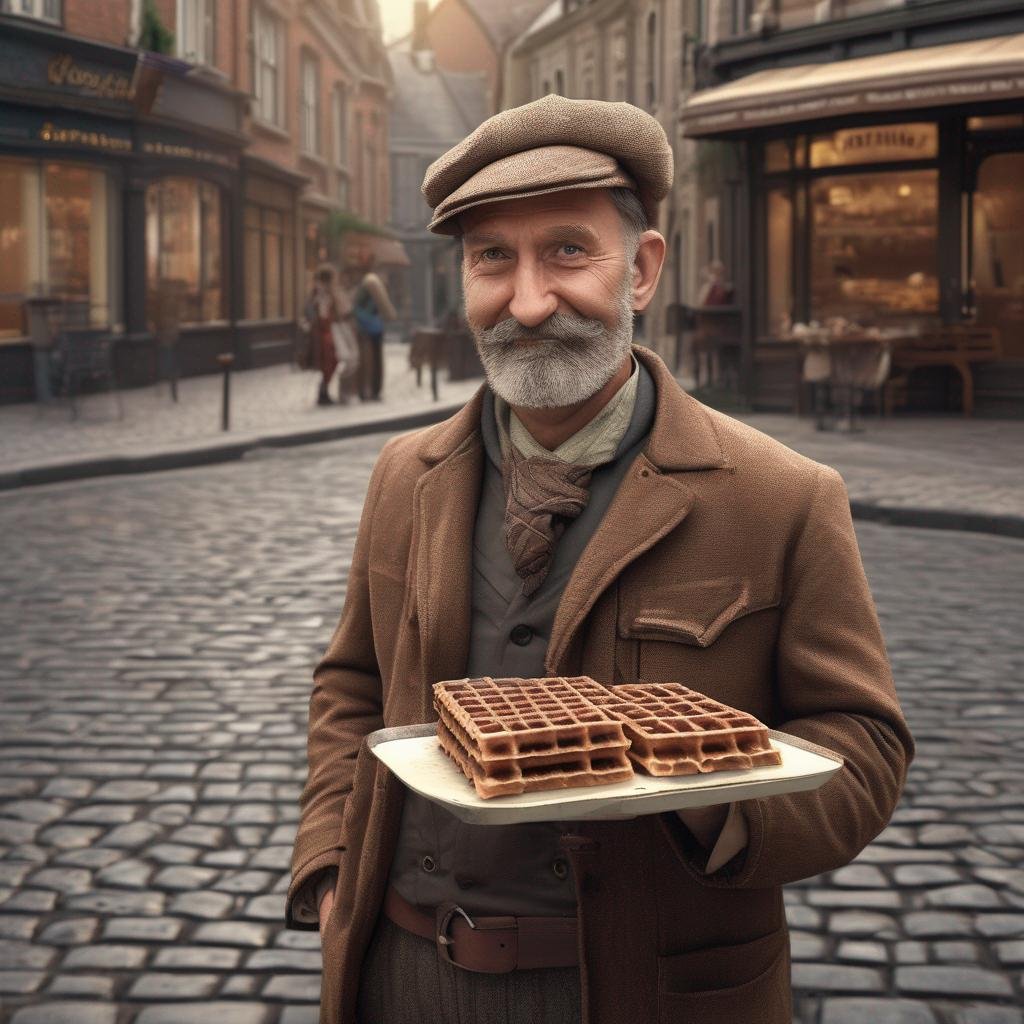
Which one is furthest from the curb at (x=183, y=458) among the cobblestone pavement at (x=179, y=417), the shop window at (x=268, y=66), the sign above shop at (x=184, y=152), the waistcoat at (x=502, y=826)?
the shop window at (x=268, y=66)

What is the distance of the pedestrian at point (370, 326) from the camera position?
2288 cm

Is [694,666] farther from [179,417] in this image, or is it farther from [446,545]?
[179,417]

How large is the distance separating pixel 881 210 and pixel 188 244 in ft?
44.3

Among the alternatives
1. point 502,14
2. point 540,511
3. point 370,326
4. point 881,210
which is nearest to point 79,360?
point 370,326

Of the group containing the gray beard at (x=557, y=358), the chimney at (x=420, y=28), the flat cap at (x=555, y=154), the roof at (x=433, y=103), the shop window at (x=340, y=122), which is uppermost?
the chimney at (x=420, y=28)

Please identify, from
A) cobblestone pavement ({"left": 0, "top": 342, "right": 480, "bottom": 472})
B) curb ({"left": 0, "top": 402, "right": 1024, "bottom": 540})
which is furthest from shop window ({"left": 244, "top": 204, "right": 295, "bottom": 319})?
curb ({"left": 0, "top": 402, "right": 1024, "bottom": 540})

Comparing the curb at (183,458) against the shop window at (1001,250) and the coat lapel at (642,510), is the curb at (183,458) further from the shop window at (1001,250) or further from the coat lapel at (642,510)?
the coat lapel at (642,510)

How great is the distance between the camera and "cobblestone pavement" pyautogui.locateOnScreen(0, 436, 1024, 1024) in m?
4.04

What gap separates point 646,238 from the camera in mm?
2248

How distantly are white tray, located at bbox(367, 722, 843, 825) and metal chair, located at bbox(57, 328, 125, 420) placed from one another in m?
18.2

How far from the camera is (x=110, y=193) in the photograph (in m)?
25.1

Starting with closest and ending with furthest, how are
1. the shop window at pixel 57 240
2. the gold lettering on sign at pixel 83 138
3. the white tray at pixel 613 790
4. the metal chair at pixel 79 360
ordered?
1. the white tray at pixel 613 790
2. the metal chair at pixel 79 360
3. the shop window at pixel 57 240
4. the gold lettering on sign at pixel 83 138

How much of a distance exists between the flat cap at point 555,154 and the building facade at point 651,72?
25.7 meters

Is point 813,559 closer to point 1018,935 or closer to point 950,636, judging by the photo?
point 1018,935
